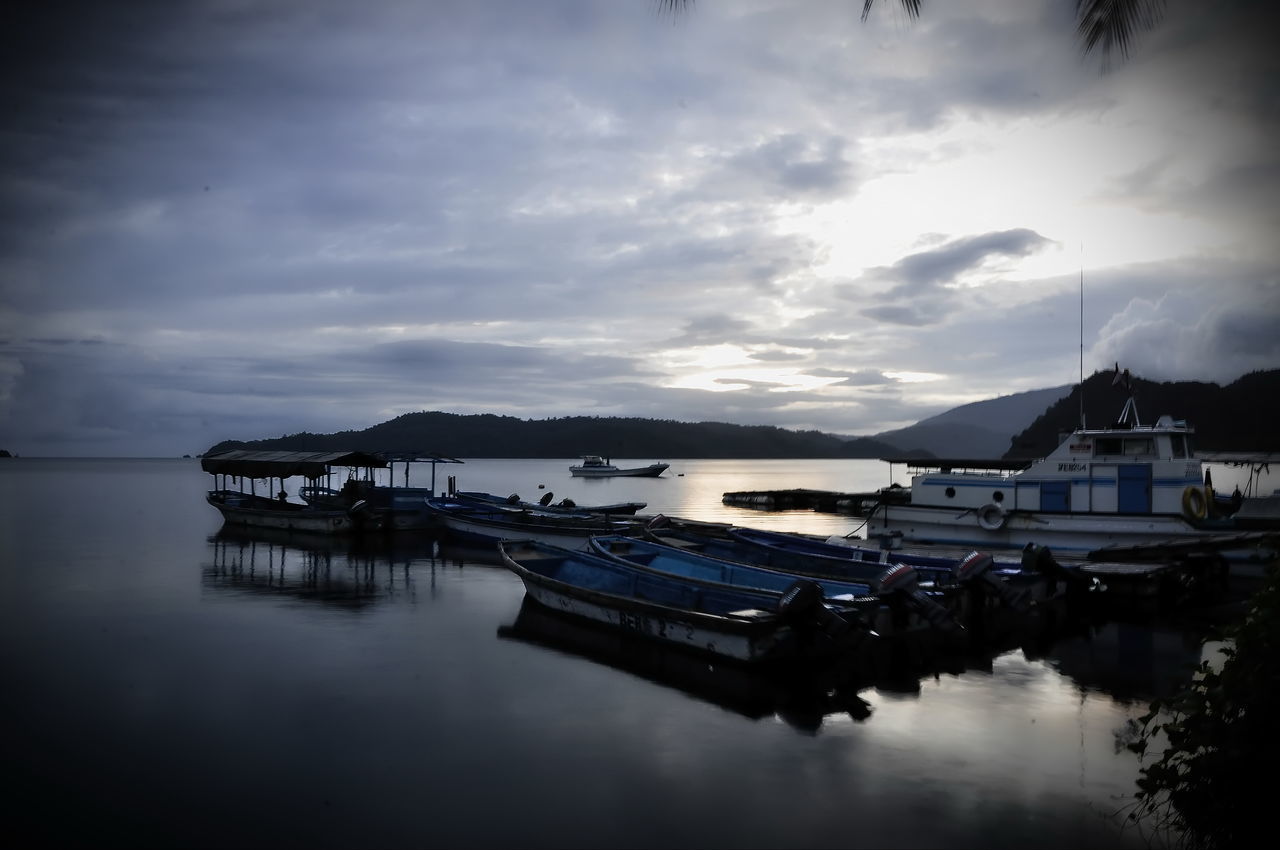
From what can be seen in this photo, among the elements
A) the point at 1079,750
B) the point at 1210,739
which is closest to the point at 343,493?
the point at 1079,750

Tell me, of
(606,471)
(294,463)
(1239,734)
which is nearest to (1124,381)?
(1239,734)

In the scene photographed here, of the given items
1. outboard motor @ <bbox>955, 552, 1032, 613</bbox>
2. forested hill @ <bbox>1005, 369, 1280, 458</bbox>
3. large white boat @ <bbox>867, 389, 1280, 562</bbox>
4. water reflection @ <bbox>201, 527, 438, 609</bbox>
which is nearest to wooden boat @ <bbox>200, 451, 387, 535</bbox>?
water reflection @ <bbox>201, 527, 438, 609</bbox>

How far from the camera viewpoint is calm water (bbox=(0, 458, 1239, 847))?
28.0 feet

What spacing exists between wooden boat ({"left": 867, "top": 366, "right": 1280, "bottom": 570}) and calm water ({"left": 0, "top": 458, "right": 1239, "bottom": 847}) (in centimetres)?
593

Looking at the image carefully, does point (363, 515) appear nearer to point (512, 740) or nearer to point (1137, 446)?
point (512, 740)

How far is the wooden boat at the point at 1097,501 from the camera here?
2248cm

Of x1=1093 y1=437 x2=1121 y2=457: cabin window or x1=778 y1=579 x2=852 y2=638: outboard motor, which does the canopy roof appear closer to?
x1=778 y1=579 x2=852 y2=638: outboard motor

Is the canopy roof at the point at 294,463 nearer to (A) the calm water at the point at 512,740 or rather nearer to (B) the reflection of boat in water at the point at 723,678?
(A) the calm water at the point at 512,740

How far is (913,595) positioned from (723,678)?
13.0 ft

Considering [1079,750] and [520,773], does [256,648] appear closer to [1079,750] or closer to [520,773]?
[520,773]

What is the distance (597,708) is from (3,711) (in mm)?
9085

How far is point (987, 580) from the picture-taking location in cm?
1670

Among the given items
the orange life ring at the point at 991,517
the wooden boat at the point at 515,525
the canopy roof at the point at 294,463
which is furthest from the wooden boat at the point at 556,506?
the orange life ring at the point at 991,517

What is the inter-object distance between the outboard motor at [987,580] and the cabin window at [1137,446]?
9290 mm
